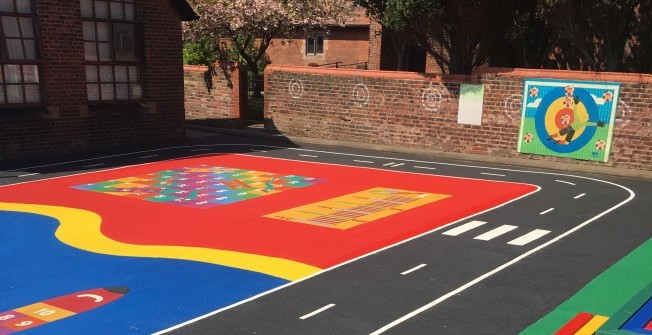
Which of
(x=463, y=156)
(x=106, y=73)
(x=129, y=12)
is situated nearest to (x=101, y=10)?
(x=129, y=12)

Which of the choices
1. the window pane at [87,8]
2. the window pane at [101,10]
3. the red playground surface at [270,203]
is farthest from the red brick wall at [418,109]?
the window pane at [87,8]

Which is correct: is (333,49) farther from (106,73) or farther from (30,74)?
(30,74)

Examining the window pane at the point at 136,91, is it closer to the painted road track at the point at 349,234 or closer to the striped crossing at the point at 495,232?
the painted road track at the point at 349,234

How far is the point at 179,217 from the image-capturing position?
11125 mm

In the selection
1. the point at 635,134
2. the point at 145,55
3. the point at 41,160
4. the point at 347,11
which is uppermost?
the point at 347,11

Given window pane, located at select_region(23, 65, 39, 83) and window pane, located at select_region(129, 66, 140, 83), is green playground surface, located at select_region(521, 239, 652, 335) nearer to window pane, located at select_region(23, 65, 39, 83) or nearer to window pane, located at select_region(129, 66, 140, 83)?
window pane, located at select_region(23, 65, 39, 83)

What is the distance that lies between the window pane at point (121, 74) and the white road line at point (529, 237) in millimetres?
13999

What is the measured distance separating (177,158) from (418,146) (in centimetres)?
734

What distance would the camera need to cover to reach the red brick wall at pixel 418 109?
623 inches

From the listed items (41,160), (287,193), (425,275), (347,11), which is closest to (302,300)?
(425,275)

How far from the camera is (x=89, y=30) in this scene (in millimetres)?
18375

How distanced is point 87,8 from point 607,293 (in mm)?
16239

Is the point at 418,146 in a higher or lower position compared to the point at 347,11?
lower

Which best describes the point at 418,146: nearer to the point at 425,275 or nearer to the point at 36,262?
the point at 425,275
